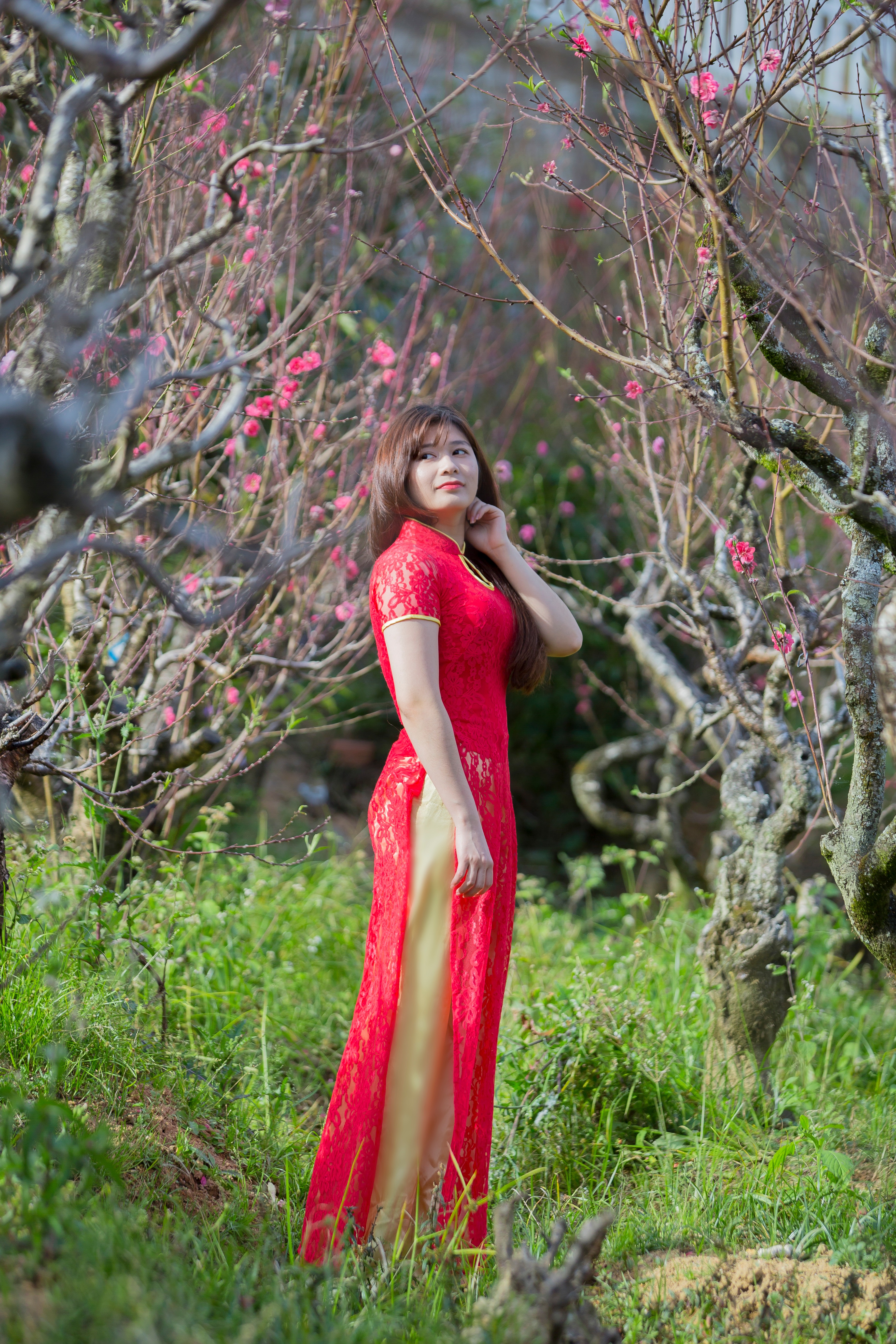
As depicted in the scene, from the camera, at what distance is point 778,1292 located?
189 centimetres

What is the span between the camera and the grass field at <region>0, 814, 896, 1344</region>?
156 centimetres

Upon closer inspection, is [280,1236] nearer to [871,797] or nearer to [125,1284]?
[125,1284]

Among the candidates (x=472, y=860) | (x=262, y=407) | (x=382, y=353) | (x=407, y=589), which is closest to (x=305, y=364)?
(x=262, y=407)

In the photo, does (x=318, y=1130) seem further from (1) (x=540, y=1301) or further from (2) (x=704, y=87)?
(2) (x=704, y=87)

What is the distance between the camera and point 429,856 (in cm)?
214

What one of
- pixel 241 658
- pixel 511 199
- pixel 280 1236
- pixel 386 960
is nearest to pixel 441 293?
pixel 511 199

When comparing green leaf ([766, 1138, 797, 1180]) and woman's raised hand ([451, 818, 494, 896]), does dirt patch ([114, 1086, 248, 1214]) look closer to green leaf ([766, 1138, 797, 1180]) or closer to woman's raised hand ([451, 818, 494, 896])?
woman's raised hand ([451, 818, 494, 896])

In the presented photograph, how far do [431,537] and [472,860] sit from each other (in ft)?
2.35

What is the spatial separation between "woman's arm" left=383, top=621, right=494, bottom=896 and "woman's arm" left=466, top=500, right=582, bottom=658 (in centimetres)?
41

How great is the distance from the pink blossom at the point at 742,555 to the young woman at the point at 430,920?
715mm

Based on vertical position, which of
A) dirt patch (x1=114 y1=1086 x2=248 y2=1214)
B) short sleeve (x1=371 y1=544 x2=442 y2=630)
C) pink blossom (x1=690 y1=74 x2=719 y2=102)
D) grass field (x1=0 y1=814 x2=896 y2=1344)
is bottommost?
dirt patch (x1=114 y1=1086 x2=248 y2=1214)

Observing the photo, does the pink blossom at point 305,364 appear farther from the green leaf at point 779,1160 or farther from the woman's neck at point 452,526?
the green leaf at point 779,1160

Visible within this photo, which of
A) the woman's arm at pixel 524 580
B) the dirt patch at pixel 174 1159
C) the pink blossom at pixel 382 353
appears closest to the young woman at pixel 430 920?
the woman's arm at pixel 524 580

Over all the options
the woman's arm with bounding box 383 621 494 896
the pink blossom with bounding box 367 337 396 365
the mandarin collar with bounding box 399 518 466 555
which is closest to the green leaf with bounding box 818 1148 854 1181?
the woman's arm with bounding box 383 621 494 896
